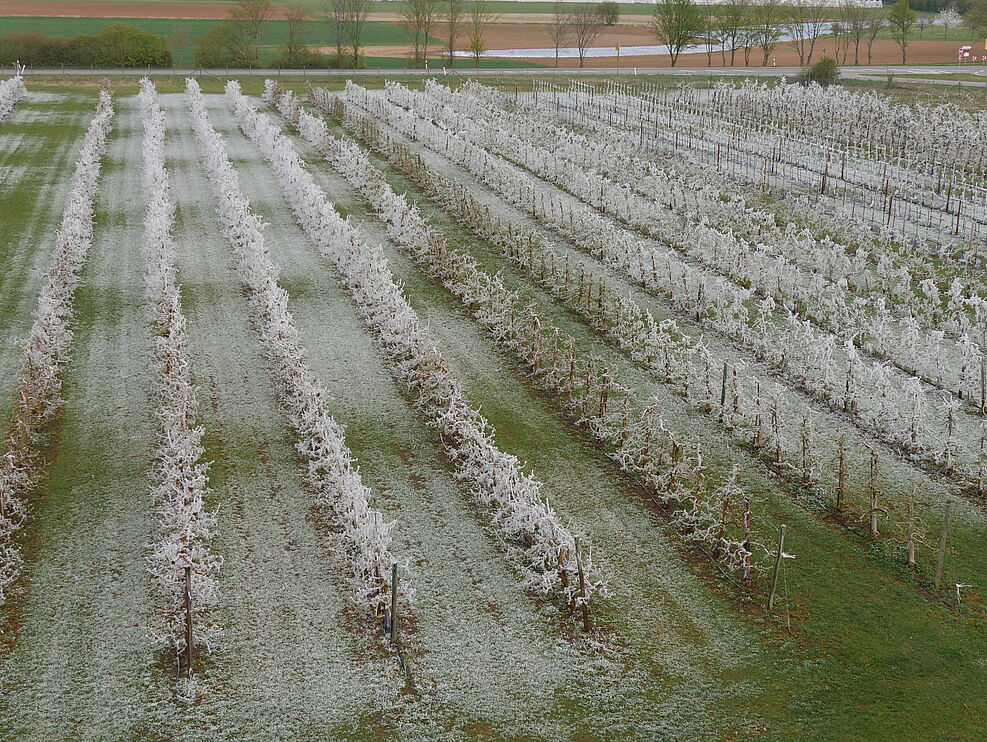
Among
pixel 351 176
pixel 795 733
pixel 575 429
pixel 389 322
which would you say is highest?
pixel 351 176

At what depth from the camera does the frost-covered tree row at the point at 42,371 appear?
12628 millimetres

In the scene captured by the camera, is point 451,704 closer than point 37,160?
Yes

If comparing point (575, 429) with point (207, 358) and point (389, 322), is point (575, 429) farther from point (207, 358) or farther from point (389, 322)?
point (207, 358)

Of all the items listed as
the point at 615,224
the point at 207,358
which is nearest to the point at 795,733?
the point at 207,358

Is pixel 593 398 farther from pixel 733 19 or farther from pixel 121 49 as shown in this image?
pixel 733 19

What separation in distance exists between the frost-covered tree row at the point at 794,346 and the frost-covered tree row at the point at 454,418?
16.0ft

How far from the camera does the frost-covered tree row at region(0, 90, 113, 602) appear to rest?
12.6 m

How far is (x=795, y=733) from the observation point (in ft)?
30.8

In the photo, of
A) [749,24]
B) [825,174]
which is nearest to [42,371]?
[825,174]

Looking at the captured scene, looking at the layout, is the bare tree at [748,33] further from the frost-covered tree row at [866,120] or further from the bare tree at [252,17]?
the bare tree at [252,17]

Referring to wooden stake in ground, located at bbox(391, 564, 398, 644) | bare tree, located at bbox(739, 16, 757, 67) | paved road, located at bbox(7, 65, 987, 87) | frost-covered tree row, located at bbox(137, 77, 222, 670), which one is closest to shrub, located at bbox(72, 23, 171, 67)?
paved road, located at bbox(7, 65, 987, 87)

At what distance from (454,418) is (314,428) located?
6.64 feet

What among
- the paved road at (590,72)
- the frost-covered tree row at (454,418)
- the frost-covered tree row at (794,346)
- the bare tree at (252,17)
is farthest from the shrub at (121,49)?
the frost-covered tree row at (794,346)

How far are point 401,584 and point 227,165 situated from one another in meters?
22.3
